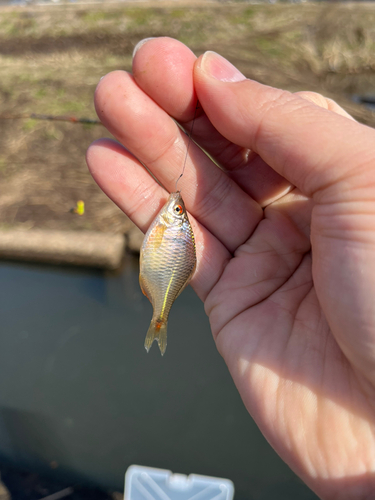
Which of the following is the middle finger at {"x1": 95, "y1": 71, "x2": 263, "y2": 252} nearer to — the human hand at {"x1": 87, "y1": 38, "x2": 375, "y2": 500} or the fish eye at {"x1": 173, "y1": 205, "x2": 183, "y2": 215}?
the human hand at {"x1": 87, "y1": 38, "x2": 375, "y2": 500}

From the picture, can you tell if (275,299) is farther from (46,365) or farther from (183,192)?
(46,365)

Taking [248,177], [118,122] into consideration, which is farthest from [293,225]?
[118,122]

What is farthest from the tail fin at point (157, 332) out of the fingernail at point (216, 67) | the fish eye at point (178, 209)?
the fingernail at point (216, 67)

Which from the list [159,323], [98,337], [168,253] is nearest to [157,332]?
[159,323]

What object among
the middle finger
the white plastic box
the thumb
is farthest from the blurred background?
the thumb

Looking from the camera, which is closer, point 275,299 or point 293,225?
point 275,299
